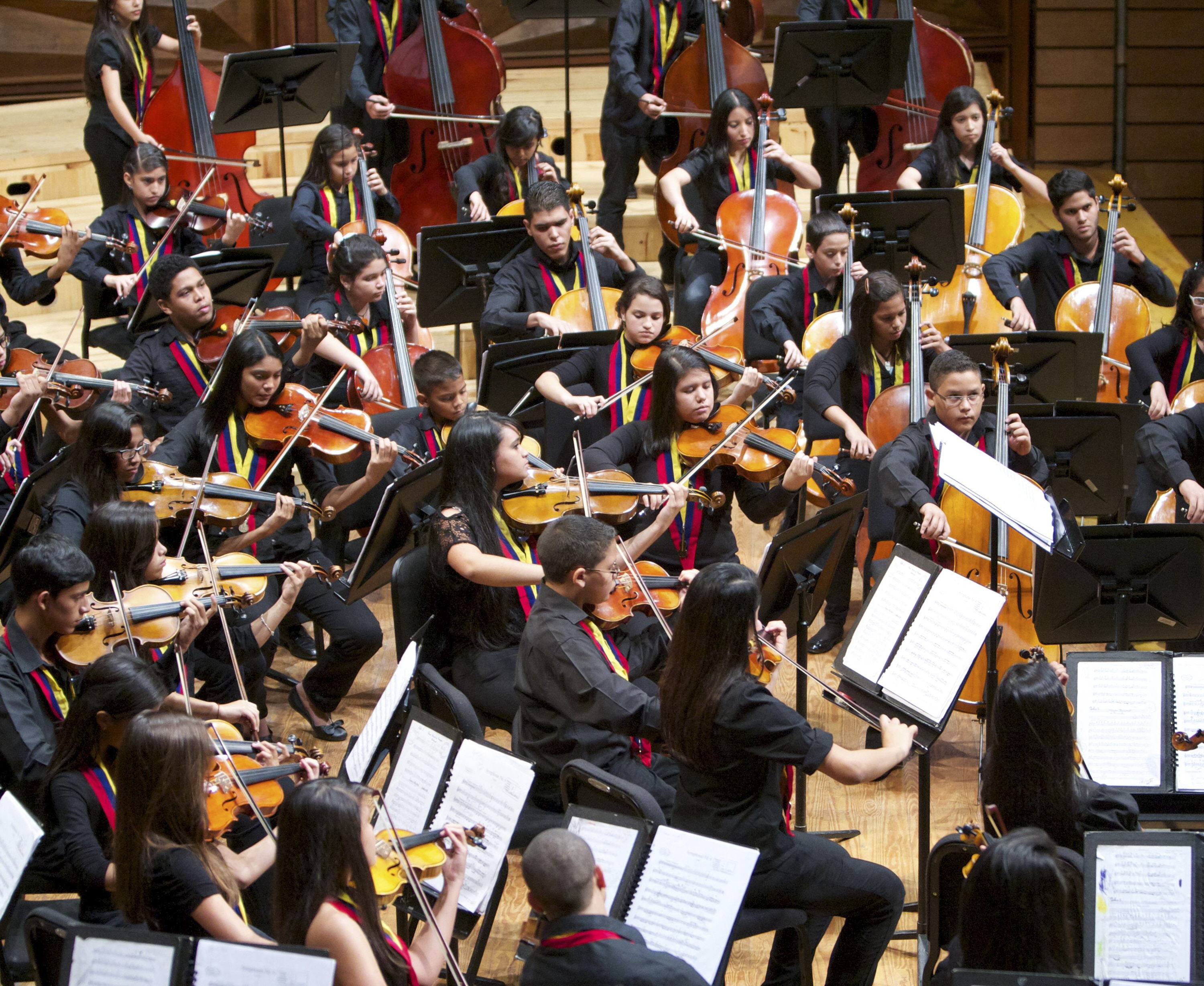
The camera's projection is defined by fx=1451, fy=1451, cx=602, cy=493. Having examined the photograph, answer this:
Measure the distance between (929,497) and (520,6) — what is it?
337 cm

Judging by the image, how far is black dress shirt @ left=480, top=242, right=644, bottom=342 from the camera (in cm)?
522

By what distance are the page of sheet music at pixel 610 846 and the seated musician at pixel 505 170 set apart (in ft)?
12.2

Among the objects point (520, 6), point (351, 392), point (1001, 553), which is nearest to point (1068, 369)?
point (1001, 553)

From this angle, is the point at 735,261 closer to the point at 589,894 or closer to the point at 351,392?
the point at 351,392

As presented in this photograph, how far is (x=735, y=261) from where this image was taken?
222 inches

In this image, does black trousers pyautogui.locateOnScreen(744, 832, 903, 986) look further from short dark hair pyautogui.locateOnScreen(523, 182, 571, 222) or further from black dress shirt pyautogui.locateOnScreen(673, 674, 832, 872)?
short dark hair pyautogui.locateOnScreen(523, 182, 571, 222)

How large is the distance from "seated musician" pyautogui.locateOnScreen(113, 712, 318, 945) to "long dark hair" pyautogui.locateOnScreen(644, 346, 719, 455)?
200cm

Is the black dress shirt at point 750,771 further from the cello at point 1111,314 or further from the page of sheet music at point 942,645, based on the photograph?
the cello at point 1111,314

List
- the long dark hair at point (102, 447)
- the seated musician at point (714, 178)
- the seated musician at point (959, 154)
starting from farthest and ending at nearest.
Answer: the seated musician at point (959, 154) → the seated musician at point (714, 178) → the long dark hair at point (102, 447)

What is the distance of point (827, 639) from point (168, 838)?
2.70m

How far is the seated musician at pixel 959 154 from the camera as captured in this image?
5.94 metres

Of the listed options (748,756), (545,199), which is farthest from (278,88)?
(748,756)

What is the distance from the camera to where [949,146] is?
6043mm

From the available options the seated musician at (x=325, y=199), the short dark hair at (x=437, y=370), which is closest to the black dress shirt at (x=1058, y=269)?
the short dark hair at (x=437, y=370)
